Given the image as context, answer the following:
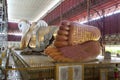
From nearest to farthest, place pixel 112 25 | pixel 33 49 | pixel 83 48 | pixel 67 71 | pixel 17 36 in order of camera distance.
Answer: pixel 67 71, pixel 83 48, pixel 33 49, pixel 112 25, pixel 17 36

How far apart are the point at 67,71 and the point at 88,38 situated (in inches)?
50.0

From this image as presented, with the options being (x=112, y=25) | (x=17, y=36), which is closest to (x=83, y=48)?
(x=112, y=25)

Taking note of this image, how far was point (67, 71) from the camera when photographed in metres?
2.73

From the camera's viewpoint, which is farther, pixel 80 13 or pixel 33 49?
pixel 80 13

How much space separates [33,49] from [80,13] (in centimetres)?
358

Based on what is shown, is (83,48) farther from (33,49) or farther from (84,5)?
(84,5)

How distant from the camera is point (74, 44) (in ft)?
11.9

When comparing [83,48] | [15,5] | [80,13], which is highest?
[15,5]

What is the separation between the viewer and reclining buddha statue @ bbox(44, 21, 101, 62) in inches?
135

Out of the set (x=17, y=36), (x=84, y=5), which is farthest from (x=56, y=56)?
(x=17, y=36)

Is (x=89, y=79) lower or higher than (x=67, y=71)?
lower

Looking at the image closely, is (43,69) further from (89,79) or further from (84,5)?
(84,5)

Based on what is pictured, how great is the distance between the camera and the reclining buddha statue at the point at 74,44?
11.3 feet

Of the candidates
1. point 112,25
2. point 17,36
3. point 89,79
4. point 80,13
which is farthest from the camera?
point 17,36
